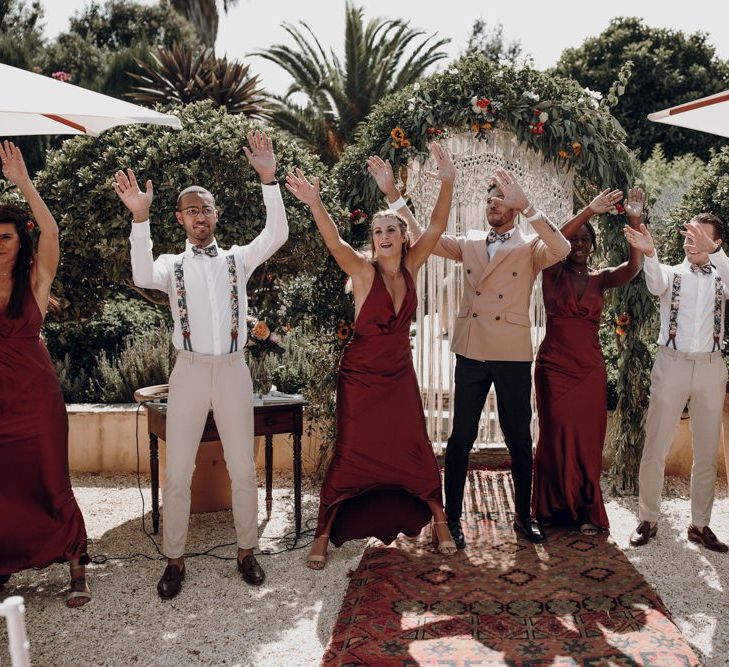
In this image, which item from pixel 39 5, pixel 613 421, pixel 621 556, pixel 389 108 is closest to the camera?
pixel 621 556

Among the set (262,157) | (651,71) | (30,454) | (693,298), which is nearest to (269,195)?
(262,157)

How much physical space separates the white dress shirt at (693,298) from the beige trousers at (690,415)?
0.08 meters

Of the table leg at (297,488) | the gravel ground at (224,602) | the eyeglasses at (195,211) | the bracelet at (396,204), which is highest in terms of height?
the bracelet at (396,204)

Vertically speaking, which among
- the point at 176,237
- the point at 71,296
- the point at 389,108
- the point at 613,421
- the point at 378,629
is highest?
the point at 389,108

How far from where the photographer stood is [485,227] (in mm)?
6656

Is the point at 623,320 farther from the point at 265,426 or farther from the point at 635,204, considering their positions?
the point at 265,426

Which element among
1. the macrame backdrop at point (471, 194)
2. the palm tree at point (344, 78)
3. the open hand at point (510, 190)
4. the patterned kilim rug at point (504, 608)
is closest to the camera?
the patterned kilim rug at point (504, 608)

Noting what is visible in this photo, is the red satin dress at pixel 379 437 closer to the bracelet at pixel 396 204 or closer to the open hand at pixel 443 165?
the bracelet at pixel 396 204

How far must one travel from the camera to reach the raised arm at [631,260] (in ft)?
16.5

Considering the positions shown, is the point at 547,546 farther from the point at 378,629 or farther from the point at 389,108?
the point at 389,108

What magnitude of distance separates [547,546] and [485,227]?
2.78 metres

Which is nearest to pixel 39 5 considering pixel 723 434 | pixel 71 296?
pixel 71 296

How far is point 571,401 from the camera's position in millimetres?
5047

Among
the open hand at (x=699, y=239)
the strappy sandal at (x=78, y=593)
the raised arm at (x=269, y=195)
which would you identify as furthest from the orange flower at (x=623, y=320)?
the strappy sandal at (x=78, y=593)
